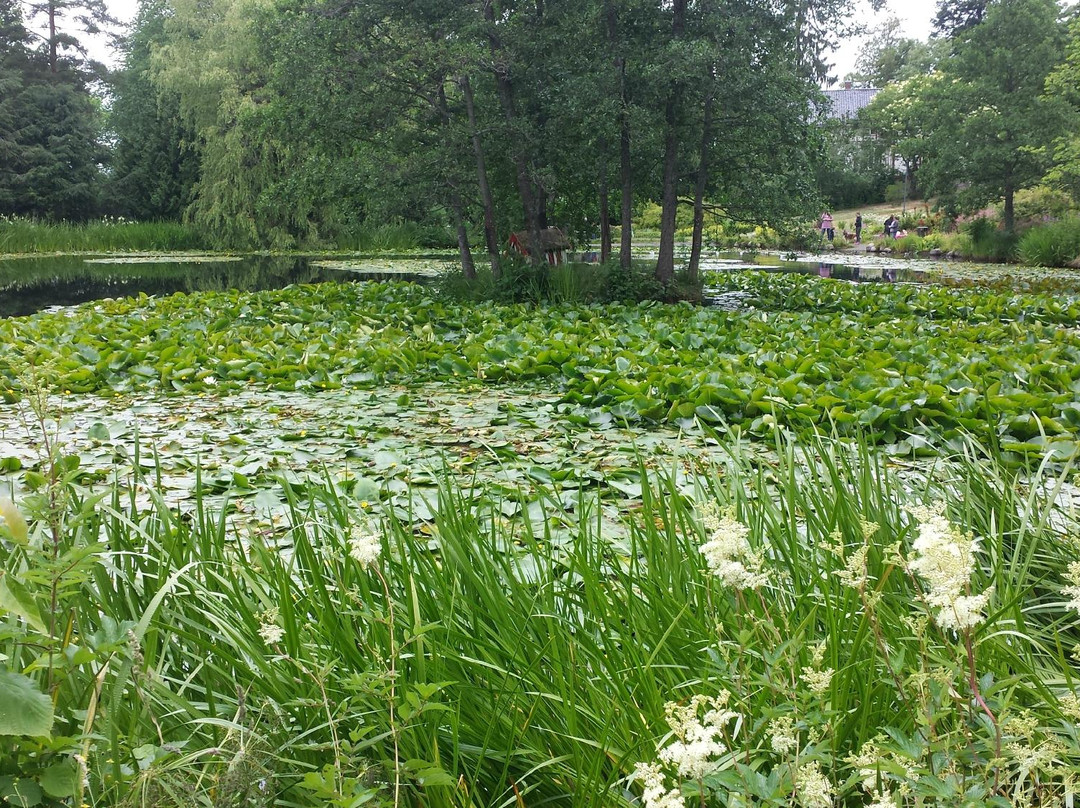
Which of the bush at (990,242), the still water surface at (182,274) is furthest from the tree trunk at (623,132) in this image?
the bush at (990,242)

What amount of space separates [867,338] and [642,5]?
18.2ft

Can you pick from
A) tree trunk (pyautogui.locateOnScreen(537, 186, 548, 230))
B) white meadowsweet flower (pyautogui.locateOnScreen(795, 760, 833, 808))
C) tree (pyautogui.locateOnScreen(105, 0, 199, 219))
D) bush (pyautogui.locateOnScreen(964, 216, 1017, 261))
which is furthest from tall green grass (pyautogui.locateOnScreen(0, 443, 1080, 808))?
tree (pyautogui.locateOnScreen(105, 0, 199, 219))

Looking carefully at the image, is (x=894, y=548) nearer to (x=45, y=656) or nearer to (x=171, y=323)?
(x=45, y=656)

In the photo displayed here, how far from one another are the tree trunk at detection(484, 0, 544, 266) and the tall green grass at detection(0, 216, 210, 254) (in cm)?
1686

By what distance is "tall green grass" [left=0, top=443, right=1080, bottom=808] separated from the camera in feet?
4.07

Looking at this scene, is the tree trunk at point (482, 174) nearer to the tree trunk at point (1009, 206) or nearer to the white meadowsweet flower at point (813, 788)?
the white meadowsweet flower at point (813, 788)

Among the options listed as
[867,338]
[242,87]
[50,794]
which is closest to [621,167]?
[867,338]

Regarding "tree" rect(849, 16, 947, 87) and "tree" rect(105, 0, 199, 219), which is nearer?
"tree" rect(105, 0, 199, 219)

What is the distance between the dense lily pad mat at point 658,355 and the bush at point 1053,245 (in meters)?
8.99

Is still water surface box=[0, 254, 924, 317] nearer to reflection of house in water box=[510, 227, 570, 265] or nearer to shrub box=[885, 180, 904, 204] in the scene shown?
reflection of house in water box=[510, 227, 570, 265]

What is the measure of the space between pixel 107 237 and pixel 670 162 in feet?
68.5

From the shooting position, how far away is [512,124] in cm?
1012

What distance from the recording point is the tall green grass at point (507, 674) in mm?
1239

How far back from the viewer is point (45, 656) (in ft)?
4.50
